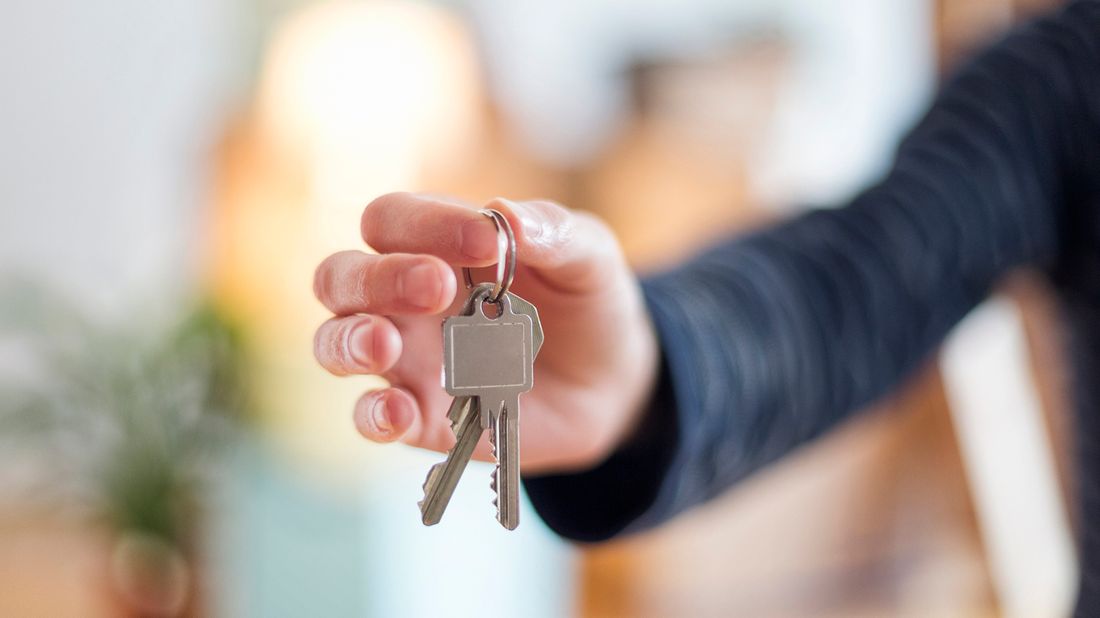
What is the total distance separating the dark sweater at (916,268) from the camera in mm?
528

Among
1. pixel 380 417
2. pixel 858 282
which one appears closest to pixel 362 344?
pixel 380 417

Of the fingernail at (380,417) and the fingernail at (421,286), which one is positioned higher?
the fingernail at (421,286)

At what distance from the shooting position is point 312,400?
4.23 feet

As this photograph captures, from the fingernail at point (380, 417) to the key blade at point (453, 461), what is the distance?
2 centimetres

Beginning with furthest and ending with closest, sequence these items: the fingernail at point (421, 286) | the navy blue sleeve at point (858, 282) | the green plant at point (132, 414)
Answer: the green plant at point (132, 414) < the navy blue sleeve at point (858, 282) < the fingernail at point (421, 286)

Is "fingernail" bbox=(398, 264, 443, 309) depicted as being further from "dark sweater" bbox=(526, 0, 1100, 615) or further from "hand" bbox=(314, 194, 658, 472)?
"dark sweater" bbox=(526, 0, 1100, 615)

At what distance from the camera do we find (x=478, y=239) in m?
0.28

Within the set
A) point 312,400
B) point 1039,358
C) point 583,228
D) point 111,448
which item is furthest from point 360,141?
point 583,228

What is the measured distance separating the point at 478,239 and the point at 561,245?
47 millimetres

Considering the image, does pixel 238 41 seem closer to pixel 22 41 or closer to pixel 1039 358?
pixel 22 41

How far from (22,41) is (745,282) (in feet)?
6.35

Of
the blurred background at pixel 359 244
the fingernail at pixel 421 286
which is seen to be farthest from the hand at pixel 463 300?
the blurred background at pixel 359 244

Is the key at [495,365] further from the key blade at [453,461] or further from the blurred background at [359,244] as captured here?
the blurred background at [359,244]

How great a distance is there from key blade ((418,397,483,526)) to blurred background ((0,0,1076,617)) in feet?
1.88
